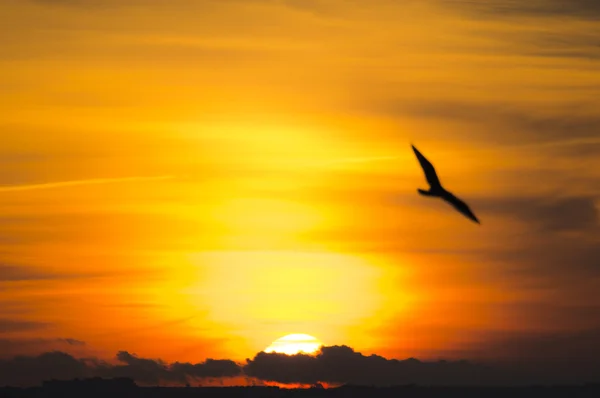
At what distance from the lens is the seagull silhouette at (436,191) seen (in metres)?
88.3

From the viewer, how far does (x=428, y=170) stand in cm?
8888

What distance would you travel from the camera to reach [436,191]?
89.9 metres

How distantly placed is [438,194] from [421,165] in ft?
8.38

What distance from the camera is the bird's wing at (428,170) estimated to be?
88.1 m

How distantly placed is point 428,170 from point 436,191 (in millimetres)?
1867

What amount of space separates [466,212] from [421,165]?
505 cm

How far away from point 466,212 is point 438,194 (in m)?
2.61

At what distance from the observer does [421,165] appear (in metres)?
88.5

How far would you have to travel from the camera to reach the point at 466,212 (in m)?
90.5

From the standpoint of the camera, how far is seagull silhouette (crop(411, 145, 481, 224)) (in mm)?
88312

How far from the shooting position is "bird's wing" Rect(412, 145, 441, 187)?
8812 cm

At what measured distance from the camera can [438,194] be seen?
8950 centimetres
